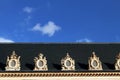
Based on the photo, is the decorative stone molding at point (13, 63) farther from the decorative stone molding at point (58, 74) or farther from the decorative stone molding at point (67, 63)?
the decorative stone molding at point (67, 63)

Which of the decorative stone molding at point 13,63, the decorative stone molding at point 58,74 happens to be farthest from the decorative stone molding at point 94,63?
the decorative stone molding at point 13,63

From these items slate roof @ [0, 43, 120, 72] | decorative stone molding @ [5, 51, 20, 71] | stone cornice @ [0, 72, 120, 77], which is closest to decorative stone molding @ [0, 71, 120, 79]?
stone cornice @ [0, 72, 120, 77]

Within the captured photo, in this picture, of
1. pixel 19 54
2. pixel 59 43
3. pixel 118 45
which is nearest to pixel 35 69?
pixel 19 54

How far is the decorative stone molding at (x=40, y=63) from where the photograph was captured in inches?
2367

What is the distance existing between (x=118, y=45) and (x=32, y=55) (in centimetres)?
1591

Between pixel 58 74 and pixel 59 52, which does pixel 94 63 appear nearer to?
pixel 58 74

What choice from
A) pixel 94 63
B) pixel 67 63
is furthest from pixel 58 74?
pixel 94 63

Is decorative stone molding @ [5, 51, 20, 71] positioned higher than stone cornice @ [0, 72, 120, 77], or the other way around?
decorative stone molding @ [5, 51, 20, 71]

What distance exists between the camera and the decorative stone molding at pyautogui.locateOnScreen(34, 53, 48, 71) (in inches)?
2367

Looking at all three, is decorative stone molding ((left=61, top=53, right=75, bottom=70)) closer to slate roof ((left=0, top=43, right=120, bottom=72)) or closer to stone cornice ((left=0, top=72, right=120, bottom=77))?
slate roof ((left=0, top=43, right=120, bottom=72))

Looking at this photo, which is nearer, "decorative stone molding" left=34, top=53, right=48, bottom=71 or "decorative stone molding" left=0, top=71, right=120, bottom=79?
"decorative stone molding" left=0, top=71, right=120, bottom=79

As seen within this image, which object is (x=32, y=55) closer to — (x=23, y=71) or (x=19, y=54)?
(x=19, y=54)

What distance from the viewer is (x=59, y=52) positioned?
66.4 meters

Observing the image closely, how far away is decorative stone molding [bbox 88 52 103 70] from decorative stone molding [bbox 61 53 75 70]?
2776 mm
